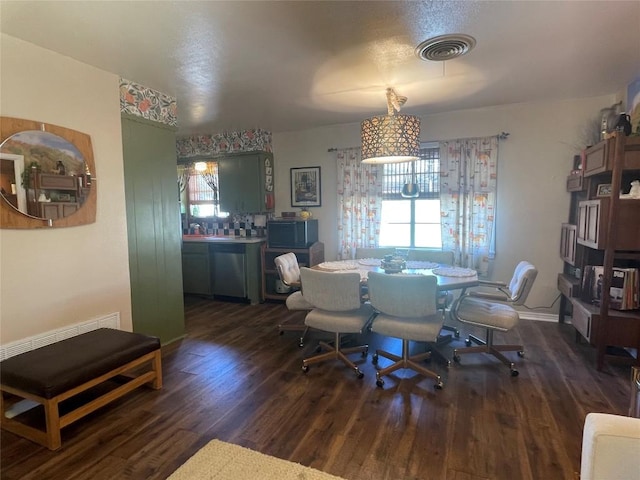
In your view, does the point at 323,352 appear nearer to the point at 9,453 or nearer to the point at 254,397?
the point at 254,397

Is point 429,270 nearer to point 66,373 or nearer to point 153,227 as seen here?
point 153,227

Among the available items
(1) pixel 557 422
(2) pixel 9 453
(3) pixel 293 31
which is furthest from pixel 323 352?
(3) pixel 293 31

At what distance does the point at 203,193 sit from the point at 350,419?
15.3ft

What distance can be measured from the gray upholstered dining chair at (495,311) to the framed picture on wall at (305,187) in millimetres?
2650

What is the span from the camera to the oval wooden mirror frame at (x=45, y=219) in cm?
221

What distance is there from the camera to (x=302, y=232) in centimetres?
473

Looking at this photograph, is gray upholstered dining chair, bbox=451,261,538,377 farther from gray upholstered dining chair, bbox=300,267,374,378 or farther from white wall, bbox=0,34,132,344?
white wall, bbox=0,34,132,344

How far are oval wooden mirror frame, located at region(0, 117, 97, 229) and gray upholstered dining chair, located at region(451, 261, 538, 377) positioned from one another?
3.09 metres

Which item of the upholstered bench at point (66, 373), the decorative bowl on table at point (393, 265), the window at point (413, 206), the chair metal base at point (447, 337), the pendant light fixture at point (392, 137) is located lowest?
the chair metal base at point (447, 337)

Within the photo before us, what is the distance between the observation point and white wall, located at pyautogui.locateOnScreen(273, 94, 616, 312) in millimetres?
3818

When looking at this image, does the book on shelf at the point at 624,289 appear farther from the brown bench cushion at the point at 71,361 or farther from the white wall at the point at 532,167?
the brown bench cushion at the point at 71,361

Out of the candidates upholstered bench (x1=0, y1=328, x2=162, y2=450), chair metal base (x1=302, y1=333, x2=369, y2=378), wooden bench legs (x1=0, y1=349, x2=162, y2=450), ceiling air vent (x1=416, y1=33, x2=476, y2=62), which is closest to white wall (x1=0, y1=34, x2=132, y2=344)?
upholstered bench (x1=0, y1=328, x2=162, y2=450)

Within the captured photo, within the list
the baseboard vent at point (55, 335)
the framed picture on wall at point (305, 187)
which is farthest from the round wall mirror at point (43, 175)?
the framed picture on wall at point (305, 187)

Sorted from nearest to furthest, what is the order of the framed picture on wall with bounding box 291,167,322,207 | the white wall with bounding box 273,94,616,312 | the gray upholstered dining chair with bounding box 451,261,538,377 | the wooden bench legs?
1. the wooden bench legs
2. the gray upholstered dining chair with bounding box 451,261,538,377
3. the white wall with bounding box 273,94,616,312
4. the framed picture on wall with bounding box 291,167,322,207
